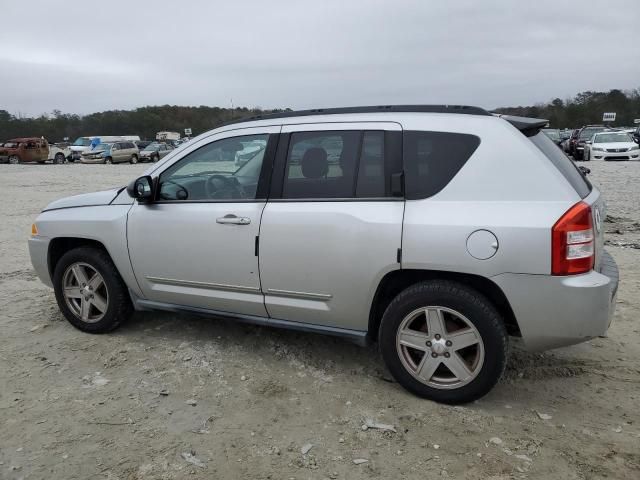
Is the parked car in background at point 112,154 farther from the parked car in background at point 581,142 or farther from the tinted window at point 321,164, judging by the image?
the tinted window at point 321,164

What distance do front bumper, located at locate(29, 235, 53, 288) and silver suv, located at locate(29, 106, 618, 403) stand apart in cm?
71

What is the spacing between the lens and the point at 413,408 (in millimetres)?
3336

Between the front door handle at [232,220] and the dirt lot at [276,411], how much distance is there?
3.46ft

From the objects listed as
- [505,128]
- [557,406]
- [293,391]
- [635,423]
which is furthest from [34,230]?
[635,423]

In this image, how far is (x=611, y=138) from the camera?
930 inches

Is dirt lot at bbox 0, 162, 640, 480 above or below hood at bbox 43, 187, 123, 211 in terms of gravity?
below

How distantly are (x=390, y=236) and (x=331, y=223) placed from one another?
402 mm

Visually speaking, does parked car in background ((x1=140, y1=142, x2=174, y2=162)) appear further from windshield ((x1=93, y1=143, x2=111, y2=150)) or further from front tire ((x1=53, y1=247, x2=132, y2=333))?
front tire ((x1=53, y1=247, x2=132, y2=333))

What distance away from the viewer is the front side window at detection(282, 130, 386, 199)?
3.47 metres

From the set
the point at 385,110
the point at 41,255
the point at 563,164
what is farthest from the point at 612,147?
the point at 41,255

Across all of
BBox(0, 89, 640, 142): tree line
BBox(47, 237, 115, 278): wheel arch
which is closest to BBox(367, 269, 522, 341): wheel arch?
BBox(47, 237, 115, 278): wheel arch

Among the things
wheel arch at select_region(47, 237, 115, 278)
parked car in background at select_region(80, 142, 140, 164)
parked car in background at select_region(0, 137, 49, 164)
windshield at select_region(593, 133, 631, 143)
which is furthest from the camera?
parked car in background at select_region(80, 142, 140, 164)

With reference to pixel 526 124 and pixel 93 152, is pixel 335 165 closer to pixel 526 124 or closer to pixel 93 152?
pixel 526 124

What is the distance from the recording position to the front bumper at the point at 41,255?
4.70 m
